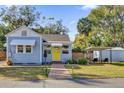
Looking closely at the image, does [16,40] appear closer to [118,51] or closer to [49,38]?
[49,38]

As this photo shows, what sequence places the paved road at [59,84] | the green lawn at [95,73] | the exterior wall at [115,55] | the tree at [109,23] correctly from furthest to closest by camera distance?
the tree at [109,23] → the exterior wall at [115,55] → the green lawn at [95,73] → the paved road at [59,84]

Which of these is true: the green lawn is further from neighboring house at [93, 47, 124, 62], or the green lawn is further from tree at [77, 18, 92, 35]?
tree at [77, 18, 92, 35]

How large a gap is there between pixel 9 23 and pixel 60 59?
1764cm

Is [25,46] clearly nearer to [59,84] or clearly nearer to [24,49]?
[24,49]

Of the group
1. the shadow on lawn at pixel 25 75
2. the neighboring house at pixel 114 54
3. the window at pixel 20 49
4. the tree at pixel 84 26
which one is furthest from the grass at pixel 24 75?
the tree at pixel 84 26

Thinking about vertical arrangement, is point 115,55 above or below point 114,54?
below

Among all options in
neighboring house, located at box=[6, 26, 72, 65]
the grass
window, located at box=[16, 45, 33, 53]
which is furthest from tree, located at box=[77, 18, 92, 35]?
the grass

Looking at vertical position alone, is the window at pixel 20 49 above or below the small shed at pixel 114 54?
above

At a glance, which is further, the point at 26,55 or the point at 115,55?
the point at 115,55

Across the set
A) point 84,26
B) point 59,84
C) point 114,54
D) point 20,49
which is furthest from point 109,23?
point 59,84

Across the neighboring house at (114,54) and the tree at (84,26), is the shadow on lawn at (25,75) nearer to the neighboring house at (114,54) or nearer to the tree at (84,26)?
the neighboring house at (114,54)

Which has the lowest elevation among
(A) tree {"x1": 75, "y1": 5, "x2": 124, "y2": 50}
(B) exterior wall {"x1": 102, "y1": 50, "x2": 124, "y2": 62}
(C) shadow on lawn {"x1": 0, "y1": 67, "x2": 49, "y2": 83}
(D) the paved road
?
(D) the paved road

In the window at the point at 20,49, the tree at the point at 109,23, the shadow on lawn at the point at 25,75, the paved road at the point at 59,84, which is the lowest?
the paved road at the point at 59,84
